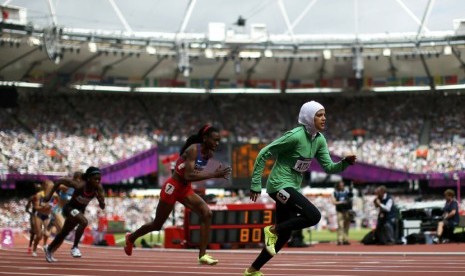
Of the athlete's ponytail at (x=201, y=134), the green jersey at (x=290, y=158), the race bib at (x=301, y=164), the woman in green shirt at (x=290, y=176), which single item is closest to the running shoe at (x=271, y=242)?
the woman in green shirt at (x=290, y=176)

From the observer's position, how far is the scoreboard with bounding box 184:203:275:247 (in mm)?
22016

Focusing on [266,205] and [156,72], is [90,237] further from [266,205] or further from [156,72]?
[156,72]

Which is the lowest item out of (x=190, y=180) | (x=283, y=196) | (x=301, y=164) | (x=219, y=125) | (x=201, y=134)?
(x=283, y=196)

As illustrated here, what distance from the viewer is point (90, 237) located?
1047 inches

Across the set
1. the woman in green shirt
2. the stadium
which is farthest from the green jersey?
the stadium

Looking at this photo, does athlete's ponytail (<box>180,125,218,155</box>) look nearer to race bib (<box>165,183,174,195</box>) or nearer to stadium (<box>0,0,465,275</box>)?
race bib (<box>165,183,174,195</box>)

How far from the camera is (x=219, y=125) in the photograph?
5238 cm

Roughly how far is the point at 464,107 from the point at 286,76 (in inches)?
471

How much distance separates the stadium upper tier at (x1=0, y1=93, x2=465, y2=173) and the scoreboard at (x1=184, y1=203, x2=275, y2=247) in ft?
76.1

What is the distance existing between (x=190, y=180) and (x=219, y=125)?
41.9 metres

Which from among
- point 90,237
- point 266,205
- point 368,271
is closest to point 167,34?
point 90,237

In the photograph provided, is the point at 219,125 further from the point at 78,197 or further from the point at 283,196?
the point at 283,196

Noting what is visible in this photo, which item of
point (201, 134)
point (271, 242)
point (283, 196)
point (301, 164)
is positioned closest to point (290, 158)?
point (301, 164)

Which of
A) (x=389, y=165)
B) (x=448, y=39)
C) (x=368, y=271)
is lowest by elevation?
(x=368, y=271)
